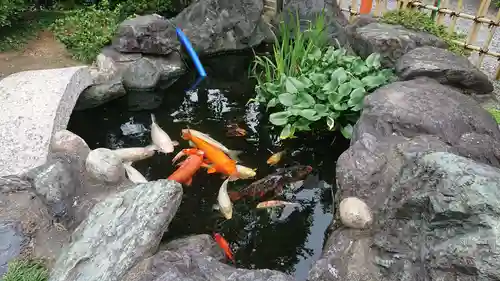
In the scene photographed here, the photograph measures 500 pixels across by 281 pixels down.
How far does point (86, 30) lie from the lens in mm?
6117

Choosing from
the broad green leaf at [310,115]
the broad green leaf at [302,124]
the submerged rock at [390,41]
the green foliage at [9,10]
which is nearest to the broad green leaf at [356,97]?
the broad green leaf at [310,115]

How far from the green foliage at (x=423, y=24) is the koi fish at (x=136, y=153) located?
3577mm

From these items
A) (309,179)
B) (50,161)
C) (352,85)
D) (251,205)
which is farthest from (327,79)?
(50,161)

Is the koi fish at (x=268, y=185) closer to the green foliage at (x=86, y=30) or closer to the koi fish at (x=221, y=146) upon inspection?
the koi fish at (x=221, y=146)

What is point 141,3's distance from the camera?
771cm

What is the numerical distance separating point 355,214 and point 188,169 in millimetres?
1892

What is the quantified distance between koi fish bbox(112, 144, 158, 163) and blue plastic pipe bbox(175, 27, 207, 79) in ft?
7.44

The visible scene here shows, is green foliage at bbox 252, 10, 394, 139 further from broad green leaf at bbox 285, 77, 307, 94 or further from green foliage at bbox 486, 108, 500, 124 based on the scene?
green foliage at bbox 486, 108, 500, 124

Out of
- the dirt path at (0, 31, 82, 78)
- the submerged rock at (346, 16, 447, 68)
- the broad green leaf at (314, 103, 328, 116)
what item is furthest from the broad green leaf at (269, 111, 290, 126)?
the dirt path at (0, 31, 82, 78)

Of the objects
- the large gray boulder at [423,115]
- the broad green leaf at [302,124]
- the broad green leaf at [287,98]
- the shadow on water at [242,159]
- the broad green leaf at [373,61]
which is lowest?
the shadow on water at [242,159]

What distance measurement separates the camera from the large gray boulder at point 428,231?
205 centimetres

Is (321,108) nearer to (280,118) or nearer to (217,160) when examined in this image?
(280,118)

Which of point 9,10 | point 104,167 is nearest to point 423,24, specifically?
point 104,167

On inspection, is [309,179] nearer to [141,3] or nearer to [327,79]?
[327,79]
